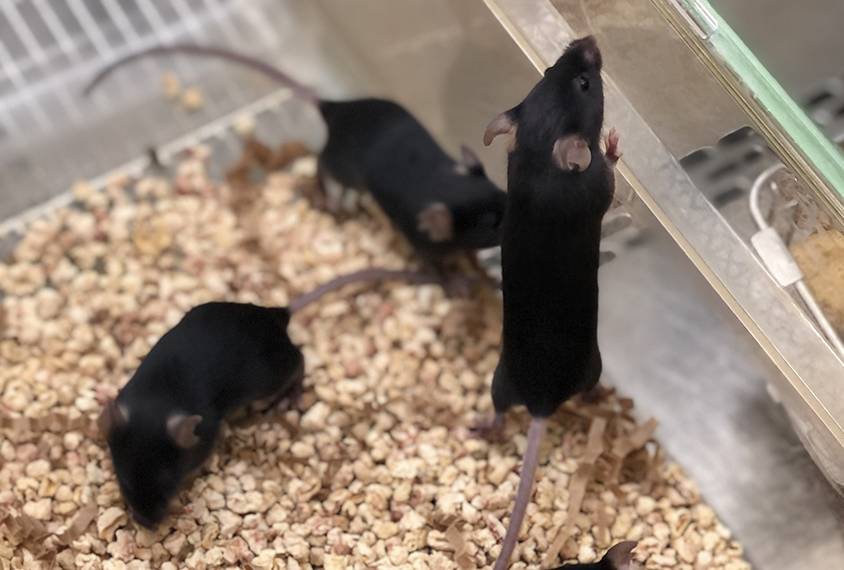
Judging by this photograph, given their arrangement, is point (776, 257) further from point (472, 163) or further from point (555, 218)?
point (472, 163)

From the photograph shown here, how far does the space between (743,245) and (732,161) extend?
0.69m

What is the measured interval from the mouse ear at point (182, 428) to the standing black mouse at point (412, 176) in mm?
804

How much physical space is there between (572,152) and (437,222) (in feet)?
2.17

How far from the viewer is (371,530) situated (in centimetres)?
203

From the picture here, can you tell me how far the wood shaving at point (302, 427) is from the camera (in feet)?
6.54

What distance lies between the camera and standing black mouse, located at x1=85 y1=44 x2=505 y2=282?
2201mm

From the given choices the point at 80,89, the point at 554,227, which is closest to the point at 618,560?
the point at 554,227

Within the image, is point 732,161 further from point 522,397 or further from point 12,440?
point 12,440

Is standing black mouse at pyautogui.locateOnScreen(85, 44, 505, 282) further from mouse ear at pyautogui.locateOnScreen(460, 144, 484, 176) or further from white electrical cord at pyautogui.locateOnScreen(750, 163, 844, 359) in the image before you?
white electrical cord at pyautogui.locateOnScreen(750, 163, 844, 359)

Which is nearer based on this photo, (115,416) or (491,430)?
(115,416)

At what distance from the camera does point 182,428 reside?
1782 mm

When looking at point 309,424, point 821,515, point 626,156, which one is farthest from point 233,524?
point 821,515

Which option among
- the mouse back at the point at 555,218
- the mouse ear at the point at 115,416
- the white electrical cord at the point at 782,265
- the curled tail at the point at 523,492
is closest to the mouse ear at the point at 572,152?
the mouse back at the point at 555,218

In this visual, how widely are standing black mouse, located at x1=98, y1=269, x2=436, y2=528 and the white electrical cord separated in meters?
1.14
